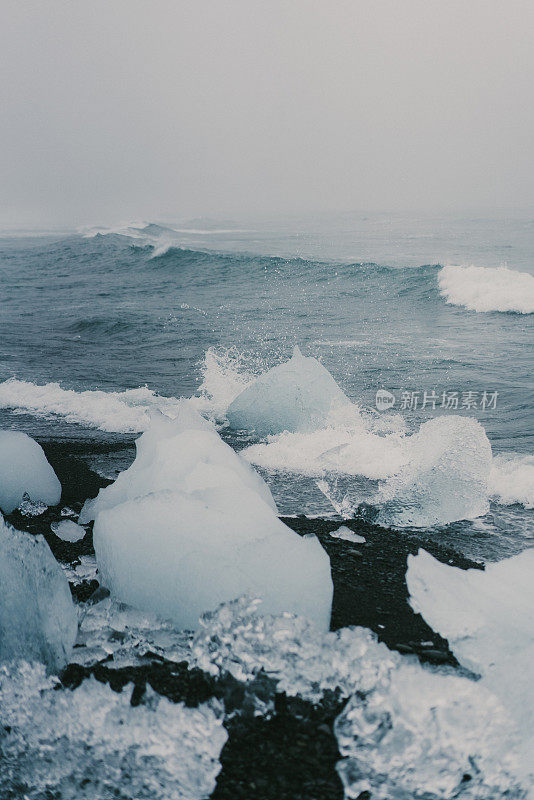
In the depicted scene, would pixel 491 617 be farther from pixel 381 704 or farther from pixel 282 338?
pixel 282 338

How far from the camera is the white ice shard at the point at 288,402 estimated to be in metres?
5.96

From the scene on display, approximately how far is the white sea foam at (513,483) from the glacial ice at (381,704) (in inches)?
94.6

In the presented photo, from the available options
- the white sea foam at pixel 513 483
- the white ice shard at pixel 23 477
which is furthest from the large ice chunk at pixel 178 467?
the white sea foam at pixel 513 483

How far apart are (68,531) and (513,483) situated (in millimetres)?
3062

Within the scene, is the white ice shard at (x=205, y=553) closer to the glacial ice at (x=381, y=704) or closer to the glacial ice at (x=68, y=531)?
the glacial ice at (x=381, y=704)

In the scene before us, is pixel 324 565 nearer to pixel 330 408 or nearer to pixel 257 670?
pixel 257 670

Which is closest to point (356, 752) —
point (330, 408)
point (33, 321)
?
point (330, 408)

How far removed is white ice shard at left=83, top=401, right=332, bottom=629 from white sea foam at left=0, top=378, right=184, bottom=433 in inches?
127

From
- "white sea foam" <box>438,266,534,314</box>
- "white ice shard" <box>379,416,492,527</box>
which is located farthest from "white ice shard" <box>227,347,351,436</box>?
"white sea foam" <box>438,266,534,314</box>

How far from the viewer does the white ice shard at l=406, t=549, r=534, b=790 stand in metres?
2.24

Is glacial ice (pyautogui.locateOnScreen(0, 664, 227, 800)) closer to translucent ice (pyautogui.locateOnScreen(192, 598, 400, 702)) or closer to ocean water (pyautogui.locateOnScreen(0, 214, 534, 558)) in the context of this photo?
translucent ice (pyautogui.locateOnScreen(192, 598, 400, 702))

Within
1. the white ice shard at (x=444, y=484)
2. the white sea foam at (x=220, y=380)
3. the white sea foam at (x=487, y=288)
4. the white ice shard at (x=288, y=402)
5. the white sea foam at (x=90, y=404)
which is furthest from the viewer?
the white sea foam at (x=487, y=288)

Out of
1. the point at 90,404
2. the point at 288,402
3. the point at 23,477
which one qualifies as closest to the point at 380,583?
the point at 23,477

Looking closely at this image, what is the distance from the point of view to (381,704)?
2.16 m
